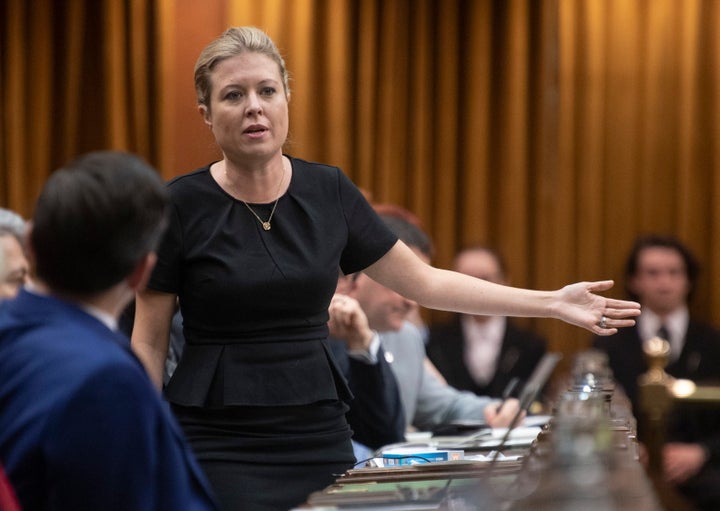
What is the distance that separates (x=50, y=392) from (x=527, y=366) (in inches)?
168

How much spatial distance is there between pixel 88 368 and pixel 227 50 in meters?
1.16

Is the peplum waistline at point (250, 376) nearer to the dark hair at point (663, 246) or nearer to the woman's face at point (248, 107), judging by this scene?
the woman's face at point (248, 107)

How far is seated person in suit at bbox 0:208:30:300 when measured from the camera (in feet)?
10.3

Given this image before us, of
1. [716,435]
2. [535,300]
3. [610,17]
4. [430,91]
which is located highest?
[610,17]

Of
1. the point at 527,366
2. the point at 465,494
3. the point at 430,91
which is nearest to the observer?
the point at 465,494

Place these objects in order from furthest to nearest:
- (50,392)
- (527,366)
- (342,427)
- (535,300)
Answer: (527,366)
(535,300)
(342,427)
(50,392)

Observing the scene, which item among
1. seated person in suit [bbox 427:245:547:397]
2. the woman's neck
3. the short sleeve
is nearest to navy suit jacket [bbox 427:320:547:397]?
seated person in suit [bbox 427:245:547:397]

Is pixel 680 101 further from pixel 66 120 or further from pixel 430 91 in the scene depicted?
pixel 66 120

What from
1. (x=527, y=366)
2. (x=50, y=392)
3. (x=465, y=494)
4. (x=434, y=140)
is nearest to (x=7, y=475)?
(x=50, y=392)

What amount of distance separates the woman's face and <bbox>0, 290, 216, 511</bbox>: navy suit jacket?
0.95 meters

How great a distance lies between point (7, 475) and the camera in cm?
144

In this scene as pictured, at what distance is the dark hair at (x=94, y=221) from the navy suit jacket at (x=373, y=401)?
4.96ft

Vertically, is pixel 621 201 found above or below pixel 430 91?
below

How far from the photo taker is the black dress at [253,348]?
225 centimetres
